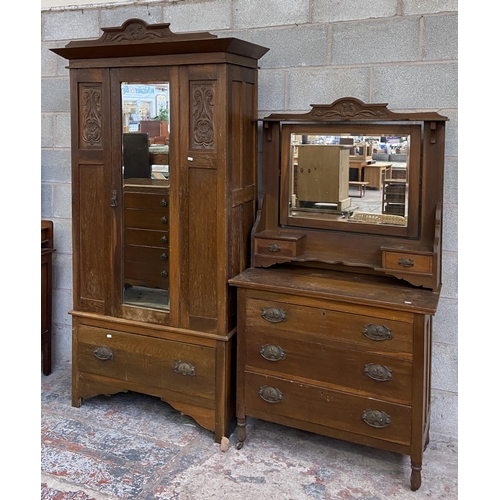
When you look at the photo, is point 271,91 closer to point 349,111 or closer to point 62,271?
point 349,111

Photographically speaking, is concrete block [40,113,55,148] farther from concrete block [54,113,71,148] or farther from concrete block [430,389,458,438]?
concrete block [430,389,458,438]

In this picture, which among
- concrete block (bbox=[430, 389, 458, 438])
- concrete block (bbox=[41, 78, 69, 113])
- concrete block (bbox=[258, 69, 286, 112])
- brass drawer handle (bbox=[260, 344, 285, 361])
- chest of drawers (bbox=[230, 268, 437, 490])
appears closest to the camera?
chest of drawers (bbox=[230, 268, 437, 490])

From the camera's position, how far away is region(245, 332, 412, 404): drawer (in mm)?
2248

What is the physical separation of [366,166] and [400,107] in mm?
341

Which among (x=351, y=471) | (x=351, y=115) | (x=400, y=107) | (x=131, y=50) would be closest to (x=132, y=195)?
(x=131, y=50)

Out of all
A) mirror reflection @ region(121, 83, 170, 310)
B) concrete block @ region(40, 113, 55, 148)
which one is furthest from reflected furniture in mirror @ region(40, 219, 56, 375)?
mirror reflection @ region(121, 83, 170, 310)

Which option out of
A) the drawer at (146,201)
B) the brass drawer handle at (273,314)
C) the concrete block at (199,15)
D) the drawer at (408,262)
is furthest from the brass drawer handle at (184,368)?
the concrete block at (199,15)

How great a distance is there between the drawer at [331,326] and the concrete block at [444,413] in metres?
0.61

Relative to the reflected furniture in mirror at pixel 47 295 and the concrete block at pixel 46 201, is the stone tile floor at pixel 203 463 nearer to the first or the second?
the reflected furniture in mirror at pixel 47 295

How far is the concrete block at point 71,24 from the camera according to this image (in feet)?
10.5

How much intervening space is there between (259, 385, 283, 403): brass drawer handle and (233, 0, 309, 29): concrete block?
5.54ft

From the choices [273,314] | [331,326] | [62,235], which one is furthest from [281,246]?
[62,235]

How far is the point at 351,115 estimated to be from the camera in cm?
249

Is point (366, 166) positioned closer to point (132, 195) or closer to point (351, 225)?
point (351, 225)
